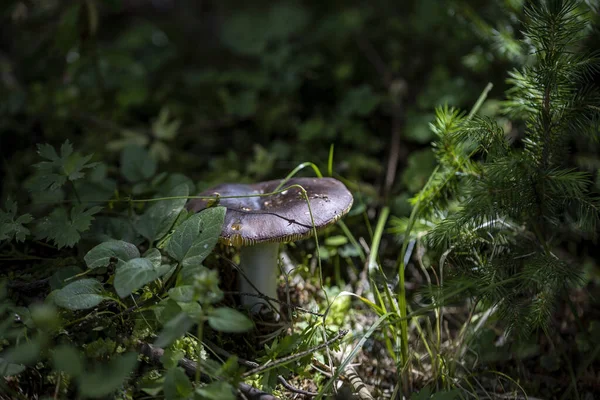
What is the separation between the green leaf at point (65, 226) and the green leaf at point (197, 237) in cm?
36

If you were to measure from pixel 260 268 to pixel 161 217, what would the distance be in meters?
0.41

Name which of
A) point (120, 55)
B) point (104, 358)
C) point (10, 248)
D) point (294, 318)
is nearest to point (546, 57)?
point (294, 318)

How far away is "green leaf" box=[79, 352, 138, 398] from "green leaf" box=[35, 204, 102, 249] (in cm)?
57

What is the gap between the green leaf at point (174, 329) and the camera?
122 cm

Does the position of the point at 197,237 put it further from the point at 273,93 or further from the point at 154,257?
the point at 273,93

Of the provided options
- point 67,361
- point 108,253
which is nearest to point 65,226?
point 108,253

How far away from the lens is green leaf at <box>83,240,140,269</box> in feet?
4.85

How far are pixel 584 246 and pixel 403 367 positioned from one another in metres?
1.20

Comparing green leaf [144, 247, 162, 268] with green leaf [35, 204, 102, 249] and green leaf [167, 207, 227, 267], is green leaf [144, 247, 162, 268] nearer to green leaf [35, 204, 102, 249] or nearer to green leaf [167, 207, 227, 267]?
green leaf [167, 207, 227, 267]

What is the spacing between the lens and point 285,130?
118 inches

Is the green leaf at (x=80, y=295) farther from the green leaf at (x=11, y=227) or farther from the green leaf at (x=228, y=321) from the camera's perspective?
the green leaf at (x=228, y=321)

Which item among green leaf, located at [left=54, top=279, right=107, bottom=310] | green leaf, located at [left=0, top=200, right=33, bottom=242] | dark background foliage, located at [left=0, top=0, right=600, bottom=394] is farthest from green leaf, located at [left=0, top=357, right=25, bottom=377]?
dark background foliage, located at [left=0, top=0, right=600, bottom=394]

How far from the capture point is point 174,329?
124 cm

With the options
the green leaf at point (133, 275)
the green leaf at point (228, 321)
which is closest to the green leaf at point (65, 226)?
the green leaf at point (133, 275)
